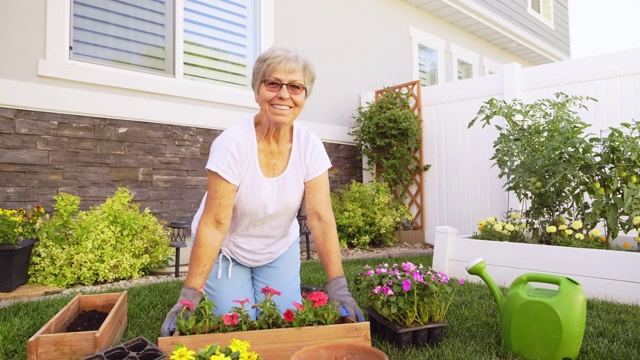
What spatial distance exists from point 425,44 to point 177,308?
7421mm

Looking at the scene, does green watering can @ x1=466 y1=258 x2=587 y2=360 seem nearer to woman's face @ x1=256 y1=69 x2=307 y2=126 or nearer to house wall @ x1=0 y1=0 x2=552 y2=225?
woman's face @ x1=256 y1=69 x2=307 y2=126

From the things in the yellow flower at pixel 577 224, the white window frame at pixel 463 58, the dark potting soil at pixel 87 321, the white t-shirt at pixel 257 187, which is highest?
the white window frame at pixel 463 58

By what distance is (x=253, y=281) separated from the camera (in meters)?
2.14

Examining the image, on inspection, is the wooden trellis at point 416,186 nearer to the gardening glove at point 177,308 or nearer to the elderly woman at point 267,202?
the elderly woman at point 267,202

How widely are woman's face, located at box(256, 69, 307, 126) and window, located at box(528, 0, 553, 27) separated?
10.2 m

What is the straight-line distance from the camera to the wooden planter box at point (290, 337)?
51.6 inches

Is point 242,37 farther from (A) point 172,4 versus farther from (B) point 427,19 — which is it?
(B) point 427,19

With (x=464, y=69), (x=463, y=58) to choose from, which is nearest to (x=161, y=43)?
(x=463, y=58)

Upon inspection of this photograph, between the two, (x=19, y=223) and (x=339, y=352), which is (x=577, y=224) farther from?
(x=19, y=223)

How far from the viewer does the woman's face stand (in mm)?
1615

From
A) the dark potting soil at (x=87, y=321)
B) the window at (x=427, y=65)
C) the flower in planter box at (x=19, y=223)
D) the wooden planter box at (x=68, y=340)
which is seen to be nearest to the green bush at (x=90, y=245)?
the flower in planter box at (x=19, y=223)

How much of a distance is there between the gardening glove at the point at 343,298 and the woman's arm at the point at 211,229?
46 centimetres

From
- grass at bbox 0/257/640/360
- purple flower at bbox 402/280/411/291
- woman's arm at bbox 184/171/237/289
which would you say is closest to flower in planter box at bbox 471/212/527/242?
grass at bbox 0/257/640/360

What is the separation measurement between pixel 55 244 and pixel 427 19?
6923 mm
